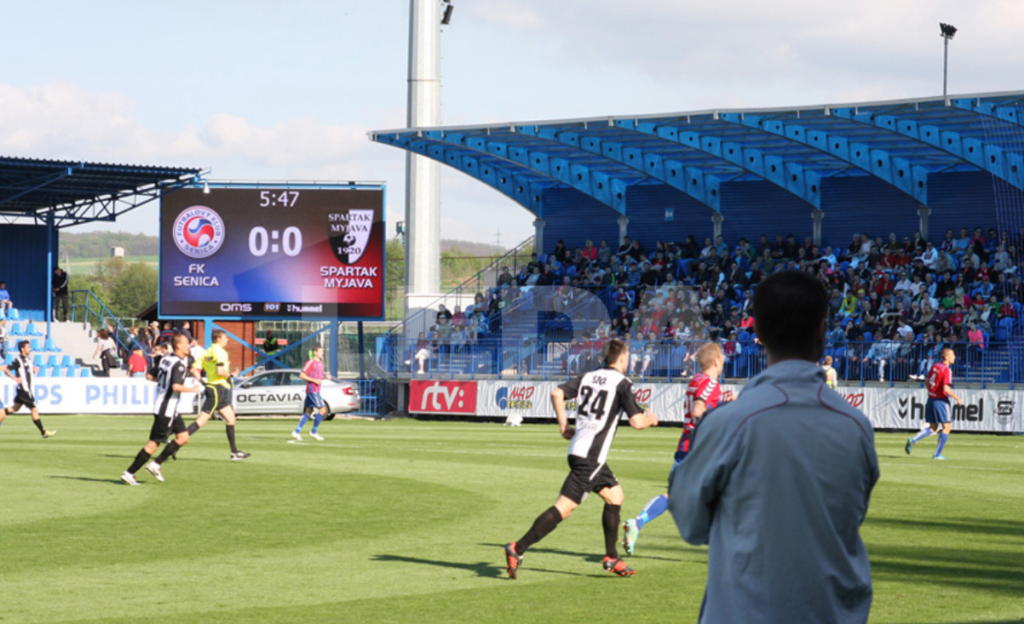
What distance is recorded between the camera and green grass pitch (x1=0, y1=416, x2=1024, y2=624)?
838 cm

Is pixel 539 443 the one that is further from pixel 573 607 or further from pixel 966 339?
pixel 573 607

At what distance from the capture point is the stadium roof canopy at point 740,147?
3195 centimetres

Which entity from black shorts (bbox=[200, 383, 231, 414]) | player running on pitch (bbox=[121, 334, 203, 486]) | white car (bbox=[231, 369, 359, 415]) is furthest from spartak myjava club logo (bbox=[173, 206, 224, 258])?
player running on pitch (bbox=[121, 334, 203, 486])

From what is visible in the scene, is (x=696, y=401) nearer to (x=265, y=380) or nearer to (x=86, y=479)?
(x=86, y=479)

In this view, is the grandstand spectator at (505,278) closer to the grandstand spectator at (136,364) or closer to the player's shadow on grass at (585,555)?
the grandstand spectator at (136,364)

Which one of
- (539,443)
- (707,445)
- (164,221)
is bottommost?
(539,443)

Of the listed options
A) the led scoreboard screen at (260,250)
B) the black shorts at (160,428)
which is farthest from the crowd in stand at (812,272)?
the black shorts at (160,428)

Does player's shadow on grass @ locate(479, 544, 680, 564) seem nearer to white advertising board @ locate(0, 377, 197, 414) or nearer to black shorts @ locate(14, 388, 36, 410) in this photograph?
black shorts @ locate(14, 388, 36, 410)

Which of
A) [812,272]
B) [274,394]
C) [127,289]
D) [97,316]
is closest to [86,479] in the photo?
[274,394]

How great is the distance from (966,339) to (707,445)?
28.9 m

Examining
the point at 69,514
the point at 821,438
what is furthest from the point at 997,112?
the point at 821,438

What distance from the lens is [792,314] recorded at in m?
3.52

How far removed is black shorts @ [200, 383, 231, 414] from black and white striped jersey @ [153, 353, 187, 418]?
3801 mm

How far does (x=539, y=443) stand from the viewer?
25.1 m
